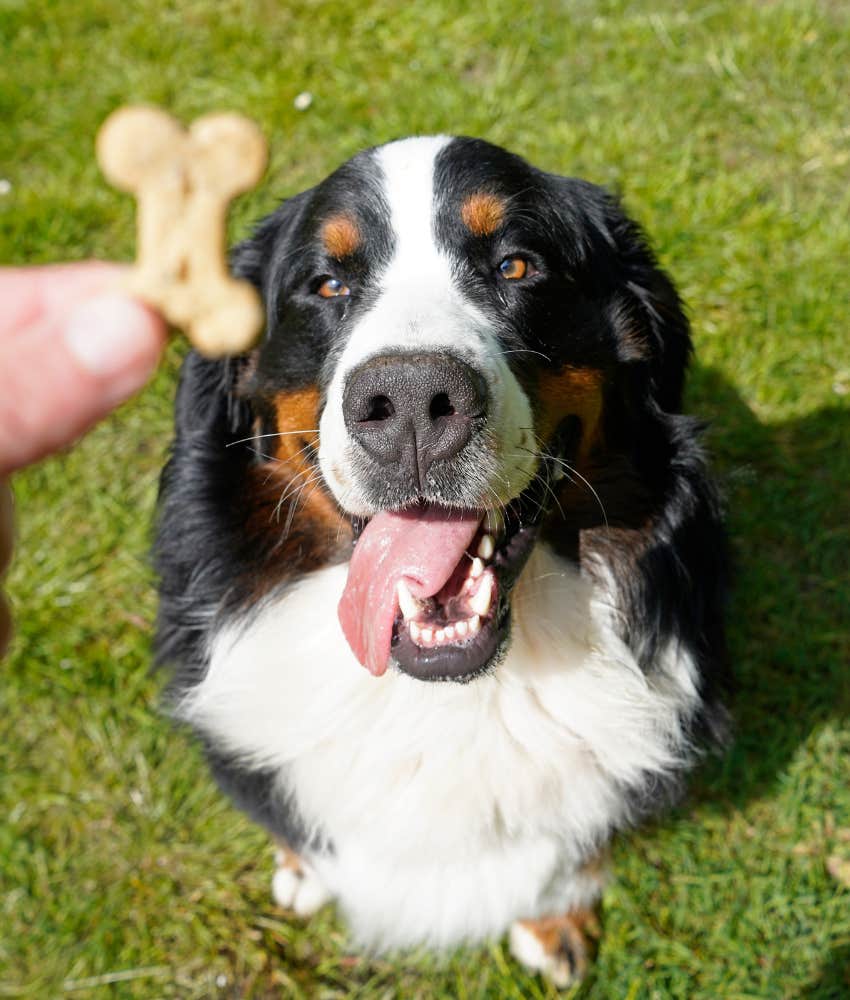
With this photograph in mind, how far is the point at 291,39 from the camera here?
17.8ft

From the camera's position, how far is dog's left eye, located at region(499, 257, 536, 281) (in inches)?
100

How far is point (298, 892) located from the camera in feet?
11.1

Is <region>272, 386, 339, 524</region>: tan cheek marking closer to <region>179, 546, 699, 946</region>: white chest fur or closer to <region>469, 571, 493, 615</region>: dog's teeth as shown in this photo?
<region>179, 546, 699, 946</region>: white chest fur

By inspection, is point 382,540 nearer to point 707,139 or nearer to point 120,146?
point 120,146

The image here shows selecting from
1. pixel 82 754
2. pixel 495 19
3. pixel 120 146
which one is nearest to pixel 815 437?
pixel 495 19

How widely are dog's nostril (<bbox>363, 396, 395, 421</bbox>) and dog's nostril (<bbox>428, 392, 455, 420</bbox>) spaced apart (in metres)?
0.09

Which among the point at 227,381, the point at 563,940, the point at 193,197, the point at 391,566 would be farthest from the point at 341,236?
the point at 563,940

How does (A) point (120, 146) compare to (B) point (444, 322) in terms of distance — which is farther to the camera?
(B) point (444, 322)

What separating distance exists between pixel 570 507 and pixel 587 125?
3.15m

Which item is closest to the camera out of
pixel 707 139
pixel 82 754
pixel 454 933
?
pixel 454 933

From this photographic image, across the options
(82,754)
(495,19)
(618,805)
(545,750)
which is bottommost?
(82,754)

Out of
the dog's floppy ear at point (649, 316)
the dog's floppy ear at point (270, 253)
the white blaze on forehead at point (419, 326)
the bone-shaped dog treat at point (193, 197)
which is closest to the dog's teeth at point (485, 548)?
the white blaze on forehead at point (419, 326)

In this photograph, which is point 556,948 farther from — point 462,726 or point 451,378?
point 451,378

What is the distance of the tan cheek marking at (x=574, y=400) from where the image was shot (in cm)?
244
